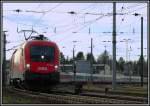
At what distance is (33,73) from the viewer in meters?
27.5

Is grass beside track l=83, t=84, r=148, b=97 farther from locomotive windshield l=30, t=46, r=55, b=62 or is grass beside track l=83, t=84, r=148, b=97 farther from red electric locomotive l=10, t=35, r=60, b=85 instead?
locomotive windshield l=30, t=46, r=55, b=62

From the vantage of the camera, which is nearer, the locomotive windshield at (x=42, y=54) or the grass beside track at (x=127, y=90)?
the locomotive windshield at (x=42, y=54)

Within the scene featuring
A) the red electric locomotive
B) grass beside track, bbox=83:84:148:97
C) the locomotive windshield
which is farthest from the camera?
grass beside track, bbox=83:84:148:97

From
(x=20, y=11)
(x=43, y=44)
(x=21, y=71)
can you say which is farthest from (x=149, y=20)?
(x=20, y=11)

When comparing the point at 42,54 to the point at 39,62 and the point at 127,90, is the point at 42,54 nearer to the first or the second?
the point at 39,62

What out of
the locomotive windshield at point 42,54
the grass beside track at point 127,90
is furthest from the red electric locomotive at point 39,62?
the grass beside track at point 127,90

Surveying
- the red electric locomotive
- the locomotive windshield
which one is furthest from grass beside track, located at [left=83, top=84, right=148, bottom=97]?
the locomotive windshield

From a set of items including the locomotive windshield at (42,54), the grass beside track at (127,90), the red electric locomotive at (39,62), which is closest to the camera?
the red electric locomotive at (39,62)

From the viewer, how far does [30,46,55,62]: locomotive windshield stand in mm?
28203

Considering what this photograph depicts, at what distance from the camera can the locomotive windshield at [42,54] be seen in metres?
28.2

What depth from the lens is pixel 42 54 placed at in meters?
28.3

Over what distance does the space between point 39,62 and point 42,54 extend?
622mm

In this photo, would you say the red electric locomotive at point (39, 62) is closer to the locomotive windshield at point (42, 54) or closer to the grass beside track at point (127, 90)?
the locomotive windshield at point (42, 54)

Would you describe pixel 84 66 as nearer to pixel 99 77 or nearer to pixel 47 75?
pixel 47 75
